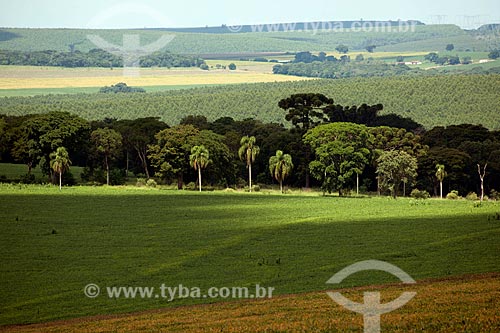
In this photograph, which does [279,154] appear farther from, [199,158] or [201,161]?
[199,158]

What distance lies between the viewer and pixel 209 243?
5794 cm

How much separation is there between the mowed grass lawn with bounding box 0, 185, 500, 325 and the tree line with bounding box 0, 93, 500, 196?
11420mm

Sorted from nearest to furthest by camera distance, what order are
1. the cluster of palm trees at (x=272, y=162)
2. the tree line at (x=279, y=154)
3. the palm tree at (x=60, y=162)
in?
the palm tree at (x=60, y=162) → the cluster of palm trees at (x=272, y=162) → the tree line at (x=279, y=154)

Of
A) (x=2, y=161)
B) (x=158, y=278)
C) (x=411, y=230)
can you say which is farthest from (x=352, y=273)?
(x=2, y=161)

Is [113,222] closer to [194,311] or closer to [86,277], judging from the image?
[86,277]

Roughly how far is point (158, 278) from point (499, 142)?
268 feet

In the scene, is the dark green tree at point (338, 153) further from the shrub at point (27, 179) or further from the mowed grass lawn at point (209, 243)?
the shrub at point (27, 179)

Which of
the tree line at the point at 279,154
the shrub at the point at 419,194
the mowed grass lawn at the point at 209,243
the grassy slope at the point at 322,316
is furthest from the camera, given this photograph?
the tree line at the point at 279,154

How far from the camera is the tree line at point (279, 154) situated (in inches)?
3920

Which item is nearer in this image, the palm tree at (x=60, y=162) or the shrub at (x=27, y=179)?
the palm tree at (x=60, y=162)

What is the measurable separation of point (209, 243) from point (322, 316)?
27.1m

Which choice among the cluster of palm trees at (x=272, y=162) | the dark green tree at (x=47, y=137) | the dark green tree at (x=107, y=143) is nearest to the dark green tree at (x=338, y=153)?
the cluster of palm trees at (x=272, y=162)

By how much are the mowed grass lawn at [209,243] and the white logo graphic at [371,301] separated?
28.4 inches

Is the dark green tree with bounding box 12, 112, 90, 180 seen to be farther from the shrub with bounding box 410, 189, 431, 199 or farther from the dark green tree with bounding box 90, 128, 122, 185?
the shrub with bounding box 410, 189, 431, 199
